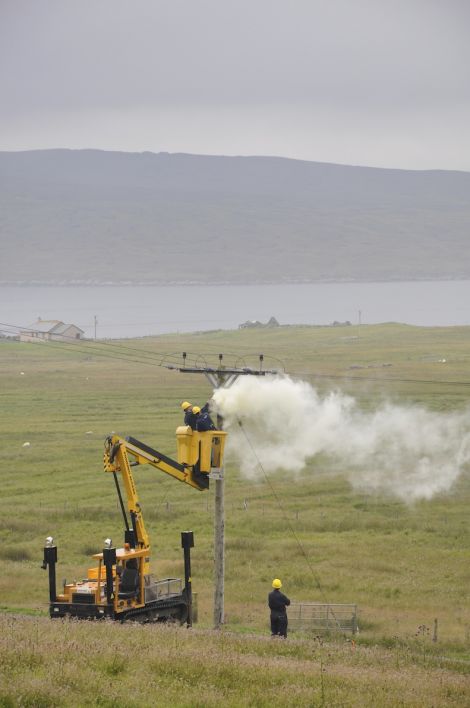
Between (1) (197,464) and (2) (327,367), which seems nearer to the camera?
(1) (197,464)

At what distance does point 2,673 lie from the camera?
18.0 metres

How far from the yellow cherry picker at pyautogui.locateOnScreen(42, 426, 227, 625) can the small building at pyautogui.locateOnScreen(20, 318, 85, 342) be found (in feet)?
421

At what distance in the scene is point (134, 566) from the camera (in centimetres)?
2831

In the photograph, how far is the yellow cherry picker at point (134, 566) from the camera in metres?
27.4

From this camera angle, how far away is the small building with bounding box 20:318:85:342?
159 m

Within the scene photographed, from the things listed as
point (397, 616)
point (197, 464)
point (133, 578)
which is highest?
point (197, 464)

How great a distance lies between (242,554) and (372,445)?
17.2m

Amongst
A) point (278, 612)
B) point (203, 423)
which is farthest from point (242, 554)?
point (278, 612)

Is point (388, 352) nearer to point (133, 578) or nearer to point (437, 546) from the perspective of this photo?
point (437, 546)

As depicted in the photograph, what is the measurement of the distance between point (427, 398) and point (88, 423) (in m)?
23.8

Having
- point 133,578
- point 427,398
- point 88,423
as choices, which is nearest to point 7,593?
point 133,578

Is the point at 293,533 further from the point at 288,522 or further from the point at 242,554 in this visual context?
the point at 242,554

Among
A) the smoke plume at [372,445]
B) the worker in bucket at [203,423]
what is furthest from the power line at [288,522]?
the worker in bucket at [203,423]

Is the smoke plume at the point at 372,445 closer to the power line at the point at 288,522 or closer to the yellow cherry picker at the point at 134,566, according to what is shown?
the power line at the point at 288,522
